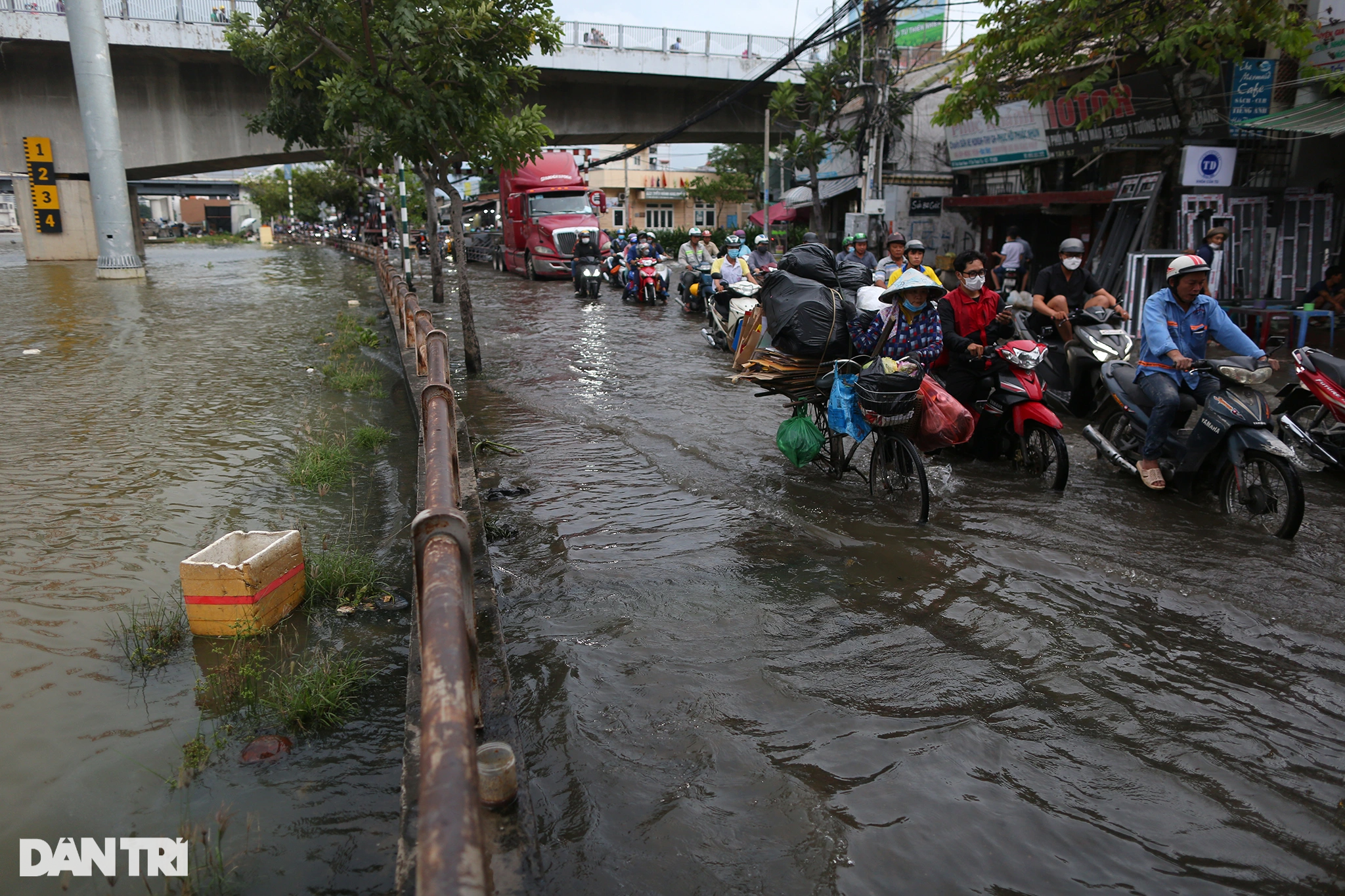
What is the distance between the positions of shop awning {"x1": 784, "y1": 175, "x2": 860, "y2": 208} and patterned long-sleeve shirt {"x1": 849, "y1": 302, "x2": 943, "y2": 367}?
20.1 metres

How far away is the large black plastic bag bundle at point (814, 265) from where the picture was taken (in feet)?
20.9

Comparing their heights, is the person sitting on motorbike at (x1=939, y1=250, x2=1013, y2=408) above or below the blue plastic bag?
above

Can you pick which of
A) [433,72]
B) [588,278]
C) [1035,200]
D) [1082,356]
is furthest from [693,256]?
[1082,356]

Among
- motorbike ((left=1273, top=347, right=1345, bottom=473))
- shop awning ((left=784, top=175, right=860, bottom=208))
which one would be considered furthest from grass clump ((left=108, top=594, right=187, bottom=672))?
shop awning ((left=784, top=175, right=860, bottom=208))

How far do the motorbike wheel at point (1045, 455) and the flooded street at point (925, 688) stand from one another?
6.9 inches

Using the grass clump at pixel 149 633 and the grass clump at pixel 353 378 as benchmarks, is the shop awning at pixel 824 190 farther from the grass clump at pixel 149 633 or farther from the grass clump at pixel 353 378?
the grass clump at pixel 149 633

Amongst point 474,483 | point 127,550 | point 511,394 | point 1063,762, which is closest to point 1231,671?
point 1063,762

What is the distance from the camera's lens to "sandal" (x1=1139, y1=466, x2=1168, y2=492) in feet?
19.3

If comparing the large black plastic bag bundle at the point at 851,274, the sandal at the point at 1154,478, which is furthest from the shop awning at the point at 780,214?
the sandal at the point at 1154,478

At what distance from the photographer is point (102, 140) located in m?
23.0

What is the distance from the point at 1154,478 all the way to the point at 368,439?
19.4ft

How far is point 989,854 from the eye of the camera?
8.49ft

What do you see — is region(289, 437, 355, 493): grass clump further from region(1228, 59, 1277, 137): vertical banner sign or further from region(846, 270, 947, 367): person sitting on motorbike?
region(1228, 59, 1277, 137): vertical banner sign

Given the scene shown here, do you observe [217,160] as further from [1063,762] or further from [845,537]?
[1063,762]
